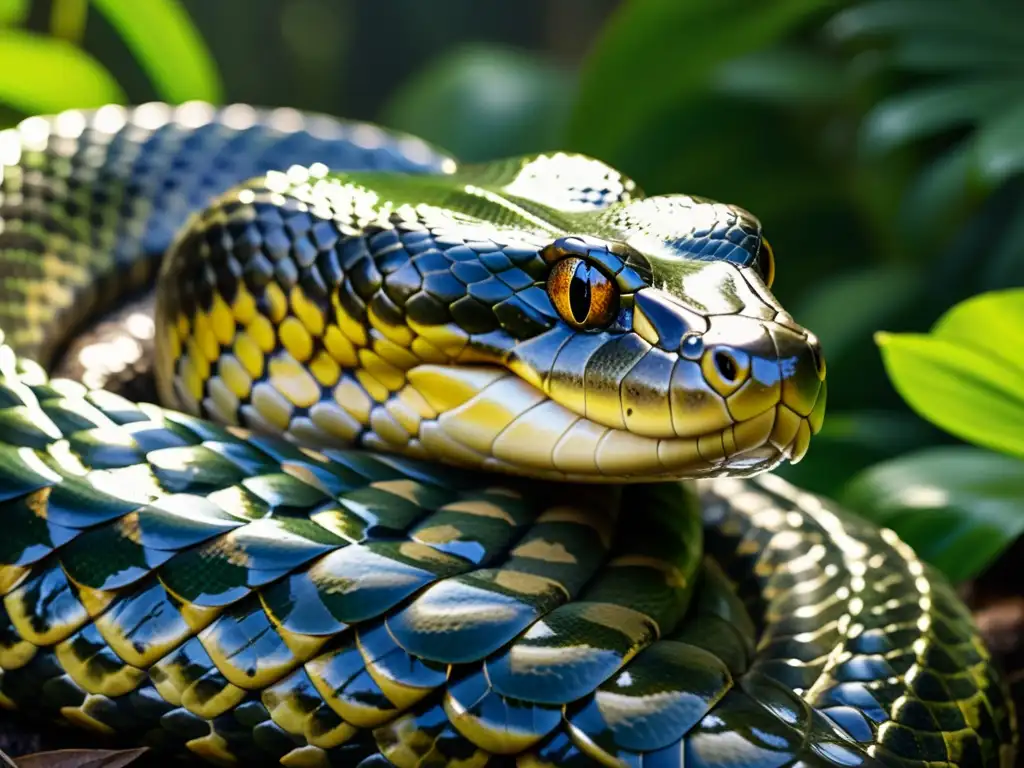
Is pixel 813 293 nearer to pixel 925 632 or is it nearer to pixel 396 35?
pixel 925 632

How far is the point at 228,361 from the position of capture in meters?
1.20

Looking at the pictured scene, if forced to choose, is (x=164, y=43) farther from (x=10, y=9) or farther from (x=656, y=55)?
(x=656, y=55)

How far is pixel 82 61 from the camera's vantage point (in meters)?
2.23

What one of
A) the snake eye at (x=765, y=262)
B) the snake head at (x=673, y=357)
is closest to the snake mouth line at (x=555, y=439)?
the snake head at (x=673, y=357)

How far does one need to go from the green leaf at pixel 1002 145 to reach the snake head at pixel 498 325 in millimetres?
985

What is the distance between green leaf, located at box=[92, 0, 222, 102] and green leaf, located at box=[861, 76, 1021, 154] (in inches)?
55.8

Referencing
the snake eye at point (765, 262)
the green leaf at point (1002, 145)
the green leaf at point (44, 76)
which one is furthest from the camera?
the green leaf at point (44, 76)

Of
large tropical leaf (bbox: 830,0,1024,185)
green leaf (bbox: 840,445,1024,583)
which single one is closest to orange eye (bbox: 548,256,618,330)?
green leaf (bbox: 840,445,1024,583)

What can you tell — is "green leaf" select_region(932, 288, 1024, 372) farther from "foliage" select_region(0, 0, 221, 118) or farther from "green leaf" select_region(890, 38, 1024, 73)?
"foliage" select_region(0, 0, 221, 118)

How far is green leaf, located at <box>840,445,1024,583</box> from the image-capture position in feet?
4.58

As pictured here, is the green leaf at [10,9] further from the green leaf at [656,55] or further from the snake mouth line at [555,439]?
the snake mouth line at [555,439]

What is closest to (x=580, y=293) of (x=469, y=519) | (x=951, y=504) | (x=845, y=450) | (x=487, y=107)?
(x=469, y=519)

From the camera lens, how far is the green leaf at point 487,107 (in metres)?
3.40

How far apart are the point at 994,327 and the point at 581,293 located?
579 mm
